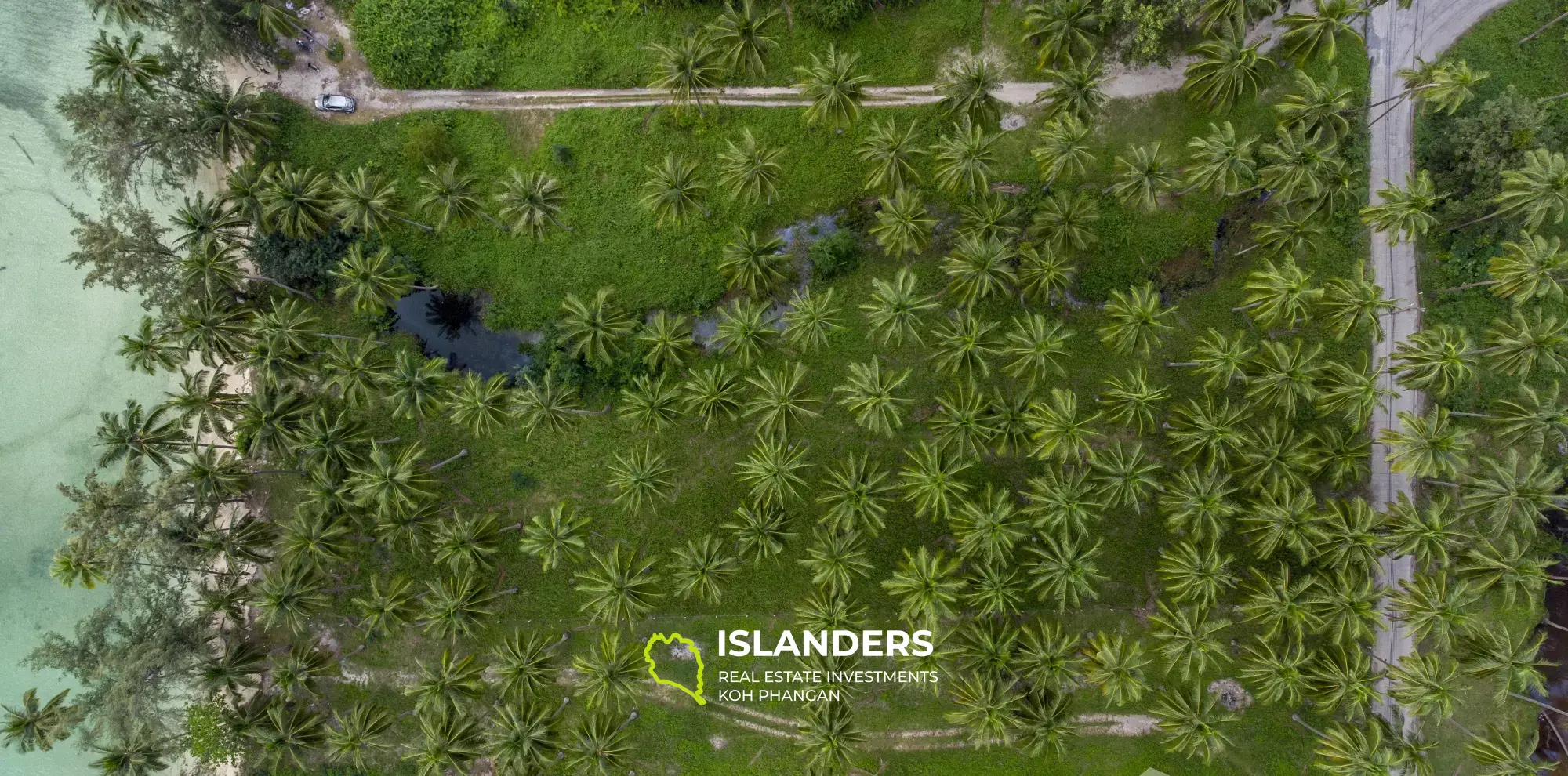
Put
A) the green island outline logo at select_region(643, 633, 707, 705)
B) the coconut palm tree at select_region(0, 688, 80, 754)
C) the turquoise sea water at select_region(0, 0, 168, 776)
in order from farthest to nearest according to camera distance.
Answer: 1. the turquoise sea water at select_region(0, 0, 168, 776)
2. the green island outline logo at select_region(643, 633, 707, 705)
3. the coconut palm tree at select_region(0, 688, 80, 754)

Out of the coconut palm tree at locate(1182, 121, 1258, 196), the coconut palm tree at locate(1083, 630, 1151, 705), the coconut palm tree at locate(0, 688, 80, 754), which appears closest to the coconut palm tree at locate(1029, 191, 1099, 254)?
the coconut palm tree at locate(1182, 121, 1258, 196)

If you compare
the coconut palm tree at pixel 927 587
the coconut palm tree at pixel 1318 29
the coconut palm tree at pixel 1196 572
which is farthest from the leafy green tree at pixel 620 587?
the coconut palm tree at pixel 1318 29

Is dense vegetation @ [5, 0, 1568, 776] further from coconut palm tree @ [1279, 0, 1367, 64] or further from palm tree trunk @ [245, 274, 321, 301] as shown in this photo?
palm tree trunk @ [245, 274, 321, 301]

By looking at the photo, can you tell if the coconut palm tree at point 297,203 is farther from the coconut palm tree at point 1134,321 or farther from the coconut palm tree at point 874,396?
the coconut palm tree at point 1134,321

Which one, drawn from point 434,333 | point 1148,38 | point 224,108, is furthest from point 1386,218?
point 224,108

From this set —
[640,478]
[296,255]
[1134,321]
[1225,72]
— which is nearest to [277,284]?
[296,255]

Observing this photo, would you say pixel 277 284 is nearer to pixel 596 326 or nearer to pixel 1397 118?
pixel 596 326
